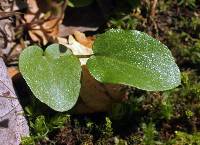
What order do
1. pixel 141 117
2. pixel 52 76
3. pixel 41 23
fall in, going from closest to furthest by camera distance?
1. pixel 52 76
2. pixel 141 117
3. pixel 41 23

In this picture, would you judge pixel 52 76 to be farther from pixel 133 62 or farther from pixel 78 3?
pixel 78 3

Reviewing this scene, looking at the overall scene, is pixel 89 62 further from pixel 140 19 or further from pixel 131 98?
pixel 140 19

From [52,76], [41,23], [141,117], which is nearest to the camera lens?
[52,76]

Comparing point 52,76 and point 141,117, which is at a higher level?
point 52,76

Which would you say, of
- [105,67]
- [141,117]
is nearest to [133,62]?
[105,67]

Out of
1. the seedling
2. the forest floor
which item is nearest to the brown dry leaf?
the forest floor

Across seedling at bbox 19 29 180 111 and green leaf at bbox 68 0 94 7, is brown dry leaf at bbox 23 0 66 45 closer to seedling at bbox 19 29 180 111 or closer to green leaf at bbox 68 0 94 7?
green leaf at bbox 68 0 94 7

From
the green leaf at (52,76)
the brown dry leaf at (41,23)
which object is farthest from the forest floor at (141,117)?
the green leaf at (52,76)

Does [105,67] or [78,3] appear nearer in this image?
[105,67]
